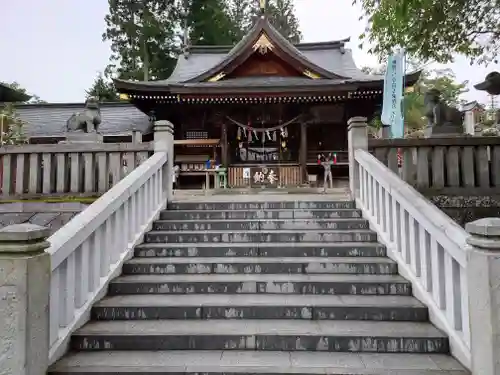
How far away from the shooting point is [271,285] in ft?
11.7

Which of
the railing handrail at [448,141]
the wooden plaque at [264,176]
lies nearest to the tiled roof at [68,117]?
the wooden plaque at [264,176]

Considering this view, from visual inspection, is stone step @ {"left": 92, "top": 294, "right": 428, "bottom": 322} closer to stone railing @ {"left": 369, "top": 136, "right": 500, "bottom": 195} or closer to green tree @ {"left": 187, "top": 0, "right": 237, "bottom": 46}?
stone railing @ {"left": 369, "top": 136, "right": 500, "bottom": 195}

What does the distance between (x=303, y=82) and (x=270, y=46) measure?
2.19 m

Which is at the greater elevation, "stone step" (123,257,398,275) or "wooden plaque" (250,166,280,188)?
"wooden plaque" (250,166,280,188)

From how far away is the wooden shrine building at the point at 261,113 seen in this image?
11.5 m

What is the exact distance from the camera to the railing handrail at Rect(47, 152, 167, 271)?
9.16ft

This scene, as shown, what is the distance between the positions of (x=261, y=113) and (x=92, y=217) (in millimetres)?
9688

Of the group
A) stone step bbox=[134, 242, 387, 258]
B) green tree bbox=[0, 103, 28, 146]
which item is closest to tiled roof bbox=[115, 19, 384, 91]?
green tree bbox=[0, 103, 28, 146]

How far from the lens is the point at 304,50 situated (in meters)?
18.1

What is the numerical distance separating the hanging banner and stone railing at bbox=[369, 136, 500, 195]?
14.3 ft

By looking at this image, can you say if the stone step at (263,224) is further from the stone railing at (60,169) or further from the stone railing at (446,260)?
the stone railing at (60,169)

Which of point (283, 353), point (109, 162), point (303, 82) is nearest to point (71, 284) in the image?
point (283, 353)

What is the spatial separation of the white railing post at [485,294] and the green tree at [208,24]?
28.7 meters

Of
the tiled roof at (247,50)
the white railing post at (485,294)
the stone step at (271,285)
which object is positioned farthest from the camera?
the tiled roof at (247,50)
